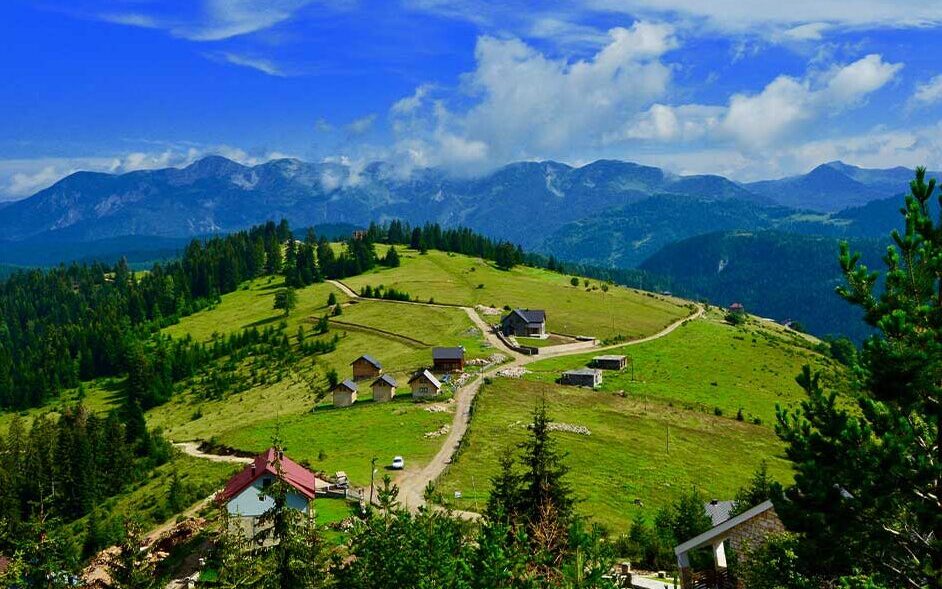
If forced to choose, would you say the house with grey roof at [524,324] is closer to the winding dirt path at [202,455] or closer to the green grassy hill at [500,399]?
the green grassy hill at [500,399]

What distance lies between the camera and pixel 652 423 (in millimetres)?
77938

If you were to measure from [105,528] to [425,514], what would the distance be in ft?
156

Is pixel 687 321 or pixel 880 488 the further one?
pixel 687 321

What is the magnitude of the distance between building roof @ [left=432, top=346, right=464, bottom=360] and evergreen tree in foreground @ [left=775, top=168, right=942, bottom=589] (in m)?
83.5

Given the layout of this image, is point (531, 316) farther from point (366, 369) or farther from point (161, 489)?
point (161, 489)

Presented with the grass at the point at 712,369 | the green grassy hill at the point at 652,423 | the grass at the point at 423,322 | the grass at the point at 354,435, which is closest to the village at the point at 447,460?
the grass at the point at 354,435

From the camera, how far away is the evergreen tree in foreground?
1313cm

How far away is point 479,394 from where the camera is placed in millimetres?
85438

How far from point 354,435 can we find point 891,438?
65329 mm

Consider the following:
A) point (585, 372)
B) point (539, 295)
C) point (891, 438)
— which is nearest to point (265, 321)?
point (539, 295)

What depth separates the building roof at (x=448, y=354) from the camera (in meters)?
97.7

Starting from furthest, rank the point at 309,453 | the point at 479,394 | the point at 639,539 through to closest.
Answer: the point at 479,394, the point at 309,453, the point at 639,539

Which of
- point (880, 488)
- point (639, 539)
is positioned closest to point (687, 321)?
point (639, 539)

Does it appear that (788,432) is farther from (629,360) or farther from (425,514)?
(629,360)
